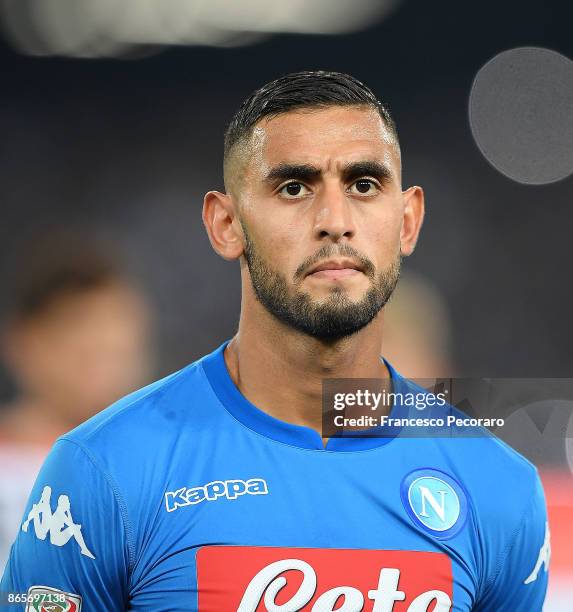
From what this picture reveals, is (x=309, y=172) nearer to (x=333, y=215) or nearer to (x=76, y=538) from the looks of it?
(x=333, y=215)

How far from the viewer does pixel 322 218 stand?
5.83ft

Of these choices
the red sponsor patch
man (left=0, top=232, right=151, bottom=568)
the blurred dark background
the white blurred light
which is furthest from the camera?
the blurred dark background

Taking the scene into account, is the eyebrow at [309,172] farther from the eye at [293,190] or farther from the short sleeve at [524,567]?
the short sleeve at [524,567]

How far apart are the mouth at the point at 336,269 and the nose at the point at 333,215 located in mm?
43

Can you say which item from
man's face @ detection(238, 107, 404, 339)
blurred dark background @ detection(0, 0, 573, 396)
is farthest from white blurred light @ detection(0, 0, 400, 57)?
man's face @ detection(238, 107, 404, 339)

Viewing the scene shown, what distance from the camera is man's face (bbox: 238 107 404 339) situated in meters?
1.78

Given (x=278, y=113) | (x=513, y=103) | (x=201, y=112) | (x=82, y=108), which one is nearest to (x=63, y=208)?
(x=82, y=108)

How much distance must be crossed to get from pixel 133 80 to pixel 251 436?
322cm

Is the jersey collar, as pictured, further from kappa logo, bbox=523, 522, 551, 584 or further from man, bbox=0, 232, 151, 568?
man, bbox=0, 232, 151, 568

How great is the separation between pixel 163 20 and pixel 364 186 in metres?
2.90

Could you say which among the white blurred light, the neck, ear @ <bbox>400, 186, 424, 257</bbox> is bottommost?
the neck

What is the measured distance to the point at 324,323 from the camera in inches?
71.0

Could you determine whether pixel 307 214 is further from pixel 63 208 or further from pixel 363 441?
pixel 63 208

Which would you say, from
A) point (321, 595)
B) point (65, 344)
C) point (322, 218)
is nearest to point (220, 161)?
point (65, 344)
